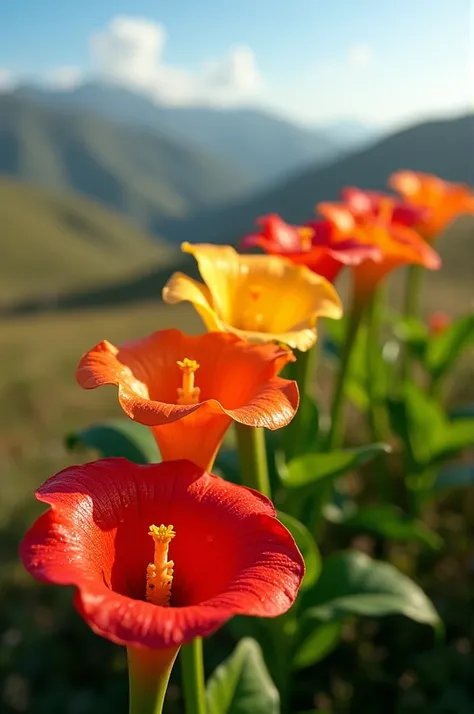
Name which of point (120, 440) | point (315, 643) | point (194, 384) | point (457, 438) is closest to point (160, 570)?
point (194, 384)

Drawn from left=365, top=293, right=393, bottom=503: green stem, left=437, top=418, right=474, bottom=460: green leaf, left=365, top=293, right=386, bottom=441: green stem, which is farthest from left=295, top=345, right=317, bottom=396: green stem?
left=437, top=418, right=474, bottom=460: green leaf

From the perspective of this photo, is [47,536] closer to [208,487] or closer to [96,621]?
[96,621]

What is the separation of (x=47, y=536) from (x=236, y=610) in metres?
0.30

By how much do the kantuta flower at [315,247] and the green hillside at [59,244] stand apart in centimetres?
3980

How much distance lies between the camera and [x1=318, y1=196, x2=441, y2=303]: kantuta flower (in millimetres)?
2041

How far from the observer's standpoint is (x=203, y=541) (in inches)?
45.7

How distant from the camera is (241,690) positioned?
6.01 feet

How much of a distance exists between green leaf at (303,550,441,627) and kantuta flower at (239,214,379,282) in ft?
3.26

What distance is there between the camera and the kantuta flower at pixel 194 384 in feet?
3.86

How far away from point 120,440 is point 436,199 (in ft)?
A: 6.32

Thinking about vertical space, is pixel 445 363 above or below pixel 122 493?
below

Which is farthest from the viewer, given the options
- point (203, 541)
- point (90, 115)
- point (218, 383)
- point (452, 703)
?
point (90, 115)

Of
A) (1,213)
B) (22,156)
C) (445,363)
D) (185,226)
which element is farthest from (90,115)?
(445,363)

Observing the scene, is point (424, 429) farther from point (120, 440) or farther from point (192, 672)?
point (192, 672)
